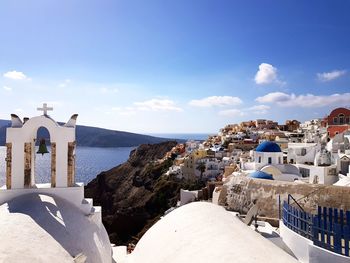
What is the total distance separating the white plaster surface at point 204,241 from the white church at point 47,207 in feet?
4.26

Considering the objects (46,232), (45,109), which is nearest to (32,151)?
(45,109)

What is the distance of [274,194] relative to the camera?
18.1m

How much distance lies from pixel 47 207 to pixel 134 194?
5040cm

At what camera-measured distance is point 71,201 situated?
26.5ft

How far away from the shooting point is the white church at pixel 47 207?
17.5ft

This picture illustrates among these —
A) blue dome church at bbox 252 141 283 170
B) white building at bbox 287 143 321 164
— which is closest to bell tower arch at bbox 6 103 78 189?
blue dome church at bbox 252 141 283 170

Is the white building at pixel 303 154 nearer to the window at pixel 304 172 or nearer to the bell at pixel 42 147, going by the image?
the window at pixel 304 172

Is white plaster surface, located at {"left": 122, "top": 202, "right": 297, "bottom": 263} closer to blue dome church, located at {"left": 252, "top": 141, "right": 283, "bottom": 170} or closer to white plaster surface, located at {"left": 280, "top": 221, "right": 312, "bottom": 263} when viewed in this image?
white plaster surface, located at {"left": 280, "top": 221, "right": 312, "bottom": 263}

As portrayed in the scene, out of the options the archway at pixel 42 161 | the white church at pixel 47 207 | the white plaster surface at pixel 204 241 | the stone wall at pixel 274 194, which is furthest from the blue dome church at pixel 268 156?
the white church at pixel 47 207

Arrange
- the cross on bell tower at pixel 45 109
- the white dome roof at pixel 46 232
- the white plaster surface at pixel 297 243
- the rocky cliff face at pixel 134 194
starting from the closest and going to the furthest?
the white dome roof at pixel 46 232 < the white plaster surface at pixel 297 243 < the cross on bell tower at pixel 45 109 < the rocky cliff face at pixel 134 194

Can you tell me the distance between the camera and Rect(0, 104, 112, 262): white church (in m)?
5.35

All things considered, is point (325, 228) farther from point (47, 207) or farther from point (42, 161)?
point (42, 161)

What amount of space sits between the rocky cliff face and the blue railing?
998 inches

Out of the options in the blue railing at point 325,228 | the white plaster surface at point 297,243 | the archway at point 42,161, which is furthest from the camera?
the archway at point 42,161
